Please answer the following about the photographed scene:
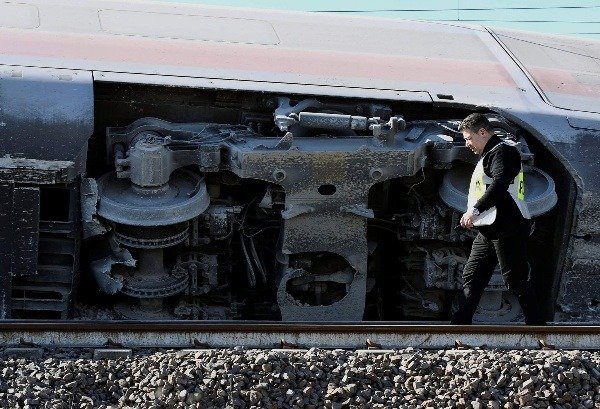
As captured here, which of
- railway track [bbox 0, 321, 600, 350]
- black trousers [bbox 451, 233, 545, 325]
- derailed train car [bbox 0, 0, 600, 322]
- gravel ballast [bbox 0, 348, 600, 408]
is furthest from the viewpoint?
derailed train car [bbox 0, 0, 600, 322]

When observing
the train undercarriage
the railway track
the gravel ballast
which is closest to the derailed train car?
the train undercarriage

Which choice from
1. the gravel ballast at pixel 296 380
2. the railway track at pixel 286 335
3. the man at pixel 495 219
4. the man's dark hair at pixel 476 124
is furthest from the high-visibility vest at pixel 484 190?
the gravel ballast at pixel 296 380

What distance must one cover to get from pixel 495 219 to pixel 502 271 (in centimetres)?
39

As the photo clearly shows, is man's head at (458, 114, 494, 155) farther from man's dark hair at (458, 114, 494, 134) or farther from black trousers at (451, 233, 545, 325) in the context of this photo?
black trousers at (451, 233, 545, 325)

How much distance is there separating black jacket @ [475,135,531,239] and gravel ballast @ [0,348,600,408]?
108 centimetres

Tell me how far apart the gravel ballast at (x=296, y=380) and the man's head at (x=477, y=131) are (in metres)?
1.49

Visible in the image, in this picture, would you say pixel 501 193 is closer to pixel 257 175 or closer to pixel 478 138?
pixel 478 138

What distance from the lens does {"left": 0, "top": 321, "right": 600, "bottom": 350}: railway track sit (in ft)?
23.3

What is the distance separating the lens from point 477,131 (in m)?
7.95

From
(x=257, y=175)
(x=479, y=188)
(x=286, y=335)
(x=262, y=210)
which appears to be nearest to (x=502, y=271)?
(x=479, y=188)

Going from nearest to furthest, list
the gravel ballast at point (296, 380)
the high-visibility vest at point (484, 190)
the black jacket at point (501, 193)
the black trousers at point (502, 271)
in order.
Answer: the gravel ballast at point (296, 380) → the black jacket at point (501, 193) → the high-visibility vest at point (484, 190) → the black trousers at point (502, 271)

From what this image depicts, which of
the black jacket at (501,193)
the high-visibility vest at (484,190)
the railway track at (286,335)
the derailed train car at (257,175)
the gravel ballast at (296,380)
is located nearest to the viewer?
the gravel ballast at (296,380)

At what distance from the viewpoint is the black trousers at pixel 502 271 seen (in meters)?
8.01

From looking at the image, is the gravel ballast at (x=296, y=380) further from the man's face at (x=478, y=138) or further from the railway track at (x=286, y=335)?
the man's face at (x=478, y=138)
